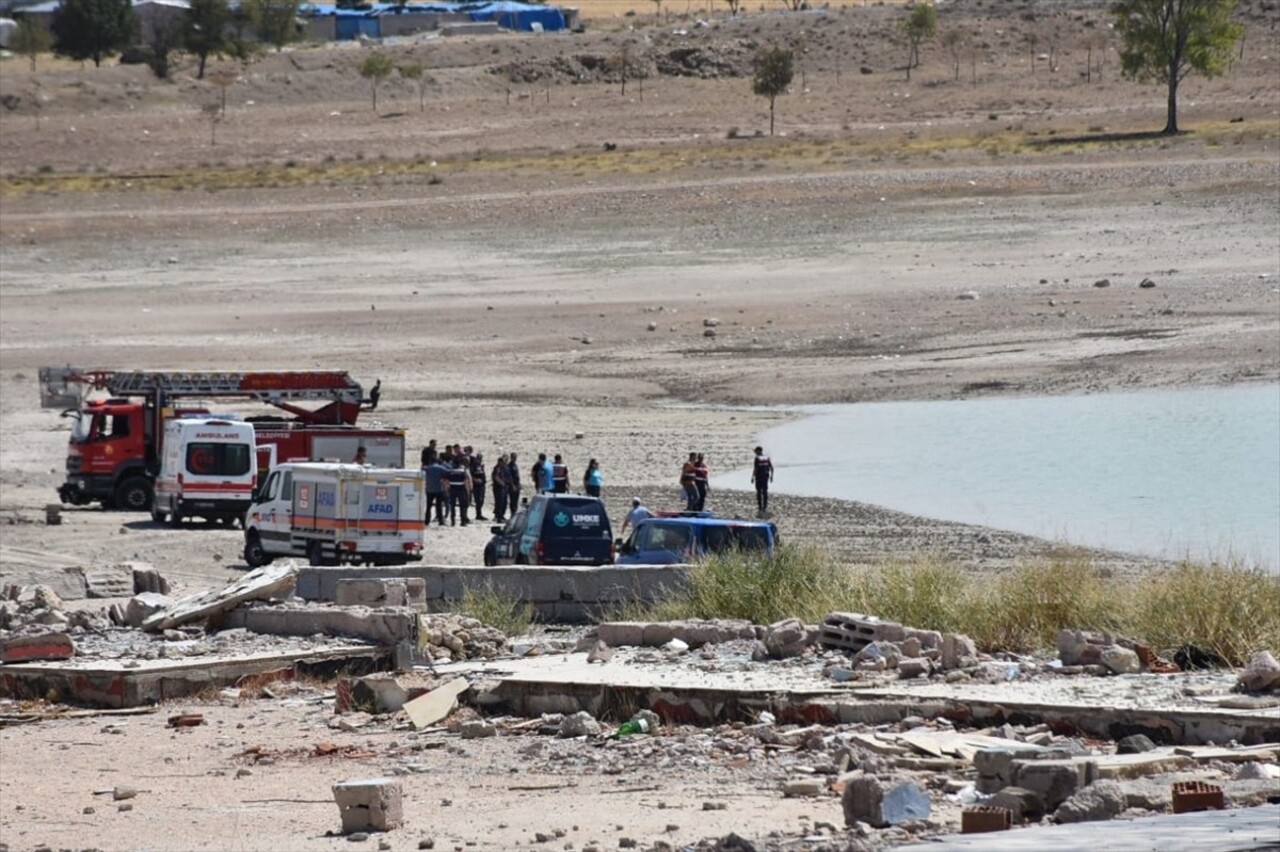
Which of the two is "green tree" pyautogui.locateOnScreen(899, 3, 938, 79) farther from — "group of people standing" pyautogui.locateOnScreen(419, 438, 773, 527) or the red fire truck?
"group of people standing" pyautogui.locateOnScreen(419, 438, 773, 527)

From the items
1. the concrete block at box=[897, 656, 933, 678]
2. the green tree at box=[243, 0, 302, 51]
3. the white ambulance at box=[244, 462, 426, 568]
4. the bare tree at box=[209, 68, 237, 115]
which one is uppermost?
the green tree at box=[243, 0, 302, 51]

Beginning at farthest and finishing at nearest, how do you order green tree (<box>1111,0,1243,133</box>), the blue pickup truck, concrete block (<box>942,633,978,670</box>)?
green tree (<box>1111,0,1243,133</box>) < the blue pickup truck < concrete block (<box>942,633,978,670</box>)

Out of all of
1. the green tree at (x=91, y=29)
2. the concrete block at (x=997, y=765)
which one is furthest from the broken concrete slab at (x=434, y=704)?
the green tree at (x=91, y=29)

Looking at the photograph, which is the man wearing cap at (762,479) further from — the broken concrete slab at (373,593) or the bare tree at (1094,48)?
the bare tree at (1094,48)

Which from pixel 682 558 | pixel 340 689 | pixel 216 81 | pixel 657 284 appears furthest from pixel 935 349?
pixel 216 81

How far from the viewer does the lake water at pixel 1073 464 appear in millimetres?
28250

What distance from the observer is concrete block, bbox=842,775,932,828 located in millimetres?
10797

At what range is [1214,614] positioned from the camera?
51.6 ft

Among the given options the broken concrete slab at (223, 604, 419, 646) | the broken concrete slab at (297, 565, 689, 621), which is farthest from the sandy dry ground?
the broken concrete slab at (297, 565, 689, 621)

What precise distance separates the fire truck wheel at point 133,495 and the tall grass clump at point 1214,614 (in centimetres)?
2225

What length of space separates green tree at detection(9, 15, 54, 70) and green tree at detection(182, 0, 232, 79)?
6911 mm

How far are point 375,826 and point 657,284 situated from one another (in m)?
39.4

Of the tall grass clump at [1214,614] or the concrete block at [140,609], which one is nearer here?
the tall grass clump at [1214,614]

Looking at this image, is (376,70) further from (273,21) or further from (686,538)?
(686,538)
